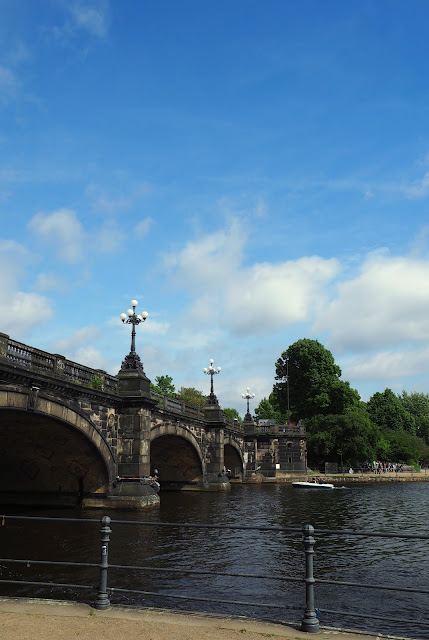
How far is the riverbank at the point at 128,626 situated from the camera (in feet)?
18.4

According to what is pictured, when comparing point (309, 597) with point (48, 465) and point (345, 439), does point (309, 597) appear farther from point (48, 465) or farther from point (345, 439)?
point (345, 439)

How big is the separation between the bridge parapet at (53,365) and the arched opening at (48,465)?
82.2 inches

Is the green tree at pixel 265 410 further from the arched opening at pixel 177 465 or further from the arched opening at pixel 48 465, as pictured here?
the arched opening at pixel 48 465

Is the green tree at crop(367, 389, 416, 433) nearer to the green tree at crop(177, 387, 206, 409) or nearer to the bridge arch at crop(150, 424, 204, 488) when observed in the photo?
the green tree at crop(177, 387, 206, 409)

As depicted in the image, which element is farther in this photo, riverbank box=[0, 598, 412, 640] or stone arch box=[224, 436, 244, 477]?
stone arch box=[224, 436, 244, 477]

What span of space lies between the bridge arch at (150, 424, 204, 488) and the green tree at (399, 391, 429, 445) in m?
67.0

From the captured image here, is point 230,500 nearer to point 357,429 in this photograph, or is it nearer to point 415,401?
point 357,429

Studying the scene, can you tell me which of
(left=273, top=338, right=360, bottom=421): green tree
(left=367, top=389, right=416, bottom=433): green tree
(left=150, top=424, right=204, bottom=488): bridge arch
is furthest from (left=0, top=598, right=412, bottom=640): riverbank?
(left=367, top=389, right=416, bottom=433): green tree

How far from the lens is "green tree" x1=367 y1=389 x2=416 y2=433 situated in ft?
248

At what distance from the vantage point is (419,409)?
99.9 metres

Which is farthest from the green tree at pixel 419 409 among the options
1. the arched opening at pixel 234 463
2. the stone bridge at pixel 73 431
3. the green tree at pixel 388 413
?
the stone bridge at pixel 73 431

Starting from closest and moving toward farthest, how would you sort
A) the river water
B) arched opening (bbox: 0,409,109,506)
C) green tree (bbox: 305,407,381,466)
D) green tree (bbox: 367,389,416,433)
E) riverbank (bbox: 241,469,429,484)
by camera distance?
the river water, arched opening (bbox: 0,409,109,506), riverbank (bbox: 241,469,429,484), green tree (bbox: 305,407,381,466), green tree (bbox: 367,389,416,433)

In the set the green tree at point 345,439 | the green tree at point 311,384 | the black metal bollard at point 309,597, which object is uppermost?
the green tree at point 311,384

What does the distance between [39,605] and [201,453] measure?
32.1 metres
